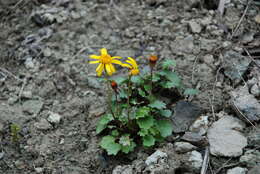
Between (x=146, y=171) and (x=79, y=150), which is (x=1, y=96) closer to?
(x=79, y=150)

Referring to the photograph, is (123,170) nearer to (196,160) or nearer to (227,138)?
(196,160)


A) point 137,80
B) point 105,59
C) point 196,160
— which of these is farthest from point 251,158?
point 105,59

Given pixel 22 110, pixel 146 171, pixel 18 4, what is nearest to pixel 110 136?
pixel 146 171

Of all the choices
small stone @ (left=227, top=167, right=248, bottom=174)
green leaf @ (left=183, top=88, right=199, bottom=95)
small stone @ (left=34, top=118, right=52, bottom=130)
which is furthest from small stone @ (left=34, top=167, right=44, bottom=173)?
small stone @ (left=227, top=167, right=248, bottom=174)

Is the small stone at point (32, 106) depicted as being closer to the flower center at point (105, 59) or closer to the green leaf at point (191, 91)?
the flower center at point (105, 59)

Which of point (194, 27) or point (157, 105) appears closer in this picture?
point (157, 105)

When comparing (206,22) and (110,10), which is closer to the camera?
(206,22)

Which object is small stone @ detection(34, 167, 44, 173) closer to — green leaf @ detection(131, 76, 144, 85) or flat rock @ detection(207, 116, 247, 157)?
green leaf @ detection(131, 76, 144, 85)

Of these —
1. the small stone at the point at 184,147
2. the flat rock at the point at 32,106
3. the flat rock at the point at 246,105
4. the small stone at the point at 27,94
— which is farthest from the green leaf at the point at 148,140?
the small stone at the point at 27,94
